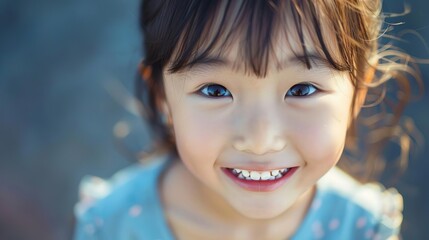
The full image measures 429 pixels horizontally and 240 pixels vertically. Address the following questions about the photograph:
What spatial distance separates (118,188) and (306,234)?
1.47 ft

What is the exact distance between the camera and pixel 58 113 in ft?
8.00

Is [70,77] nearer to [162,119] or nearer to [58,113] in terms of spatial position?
[58,113]

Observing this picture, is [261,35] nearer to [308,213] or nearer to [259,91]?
[259,91]

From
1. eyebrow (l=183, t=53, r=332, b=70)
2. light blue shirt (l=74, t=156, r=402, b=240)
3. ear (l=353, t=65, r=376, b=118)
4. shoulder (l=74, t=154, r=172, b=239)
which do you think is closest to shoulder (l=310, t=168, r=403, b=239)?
light blue shirt (l=74, t=156, r=402, b=240)

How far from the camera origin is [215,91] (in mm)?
1365

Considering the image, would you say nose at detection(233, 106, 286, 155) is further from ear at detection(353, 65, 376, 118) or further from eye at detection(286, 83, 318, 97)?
ear at detection(353, 65, 376, 118)

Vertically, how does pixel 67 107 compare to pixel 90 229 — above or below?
below

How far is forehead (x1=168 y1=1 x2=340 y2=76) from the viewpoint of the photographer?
126 cm

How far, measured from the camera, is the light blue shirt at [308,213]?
169cm

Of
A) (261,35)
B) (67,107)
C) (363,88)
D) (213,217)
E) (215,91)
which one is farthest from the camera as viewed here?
(67,107)

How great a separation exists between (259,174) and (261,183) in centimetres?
2

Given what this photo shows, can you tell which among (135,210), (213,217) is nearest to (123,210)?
(135,210)

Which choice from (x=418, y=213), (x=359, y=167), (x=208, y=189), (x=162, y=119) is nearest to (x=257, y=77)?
(x=208, y=189)

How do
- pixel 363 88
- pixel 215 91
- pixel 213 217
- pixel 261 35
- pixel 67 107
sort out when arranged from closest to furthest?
pixel 261 35 → pixel 215 91 → pixel 363 88 → pixel 213 217 → pixel 67 107
